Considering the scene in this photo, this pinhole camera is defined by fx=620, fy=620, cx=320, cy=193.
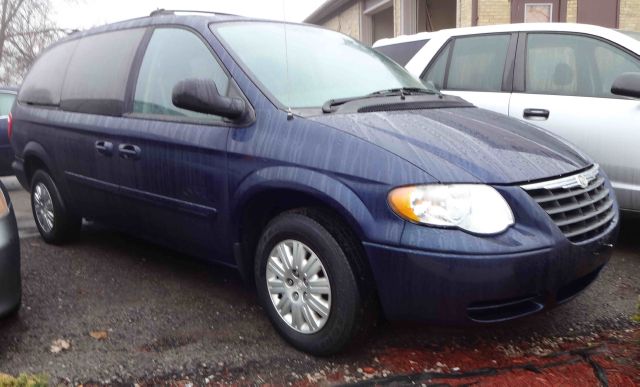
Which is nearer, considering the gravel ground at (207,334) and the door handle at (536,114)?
the gravel ground at (207,334)

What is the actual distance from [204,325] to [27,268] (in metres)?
1.84

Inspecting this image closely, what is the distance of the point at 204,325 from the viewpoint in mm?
3459


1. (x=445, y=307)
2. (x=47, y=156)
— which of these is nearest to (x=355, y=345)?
(x=445, y=307)

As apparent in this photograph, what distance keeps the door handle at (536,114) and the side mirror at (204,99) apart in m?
2.58

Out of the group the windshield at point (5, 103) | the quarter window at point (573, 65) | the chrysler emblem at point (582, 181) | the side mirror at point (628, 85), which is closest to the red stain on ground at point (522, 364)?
the chrysler emblem at point (582, 181)

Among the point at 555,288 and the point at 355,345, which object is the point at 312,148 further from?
the point at 555,288

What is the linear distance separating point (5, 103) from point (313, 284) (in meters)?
7.56

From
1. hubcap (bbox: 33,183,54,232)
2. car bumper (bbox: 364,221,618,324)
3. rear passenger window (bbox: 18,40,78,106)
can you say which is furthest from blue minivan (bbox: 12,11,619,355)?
hubcap (bbox: 33,183,54,232)

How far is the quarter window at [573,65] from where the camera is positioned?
182 inches

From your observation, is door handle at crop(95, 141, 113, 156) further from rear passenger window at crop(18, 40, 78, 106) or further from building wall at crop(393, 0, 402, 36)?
building wall at crop(393, 0, 402, 36)

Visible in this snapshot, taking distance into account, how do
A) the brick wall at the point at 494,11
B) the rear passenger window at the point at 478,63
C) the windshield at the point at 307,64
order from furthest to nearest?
the brick wall at the point at 494,11, the rear passenger window at the point at 478,63, the windshield at the point at 307,64

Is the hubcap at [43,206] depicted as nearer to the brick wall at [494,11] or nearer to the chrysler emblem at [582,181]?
the chrysler emblem at [582,181]

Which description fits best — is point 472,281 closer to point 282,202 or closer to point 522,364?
point 522,364

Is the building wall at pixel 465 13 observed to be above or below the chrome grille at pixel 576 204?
above
